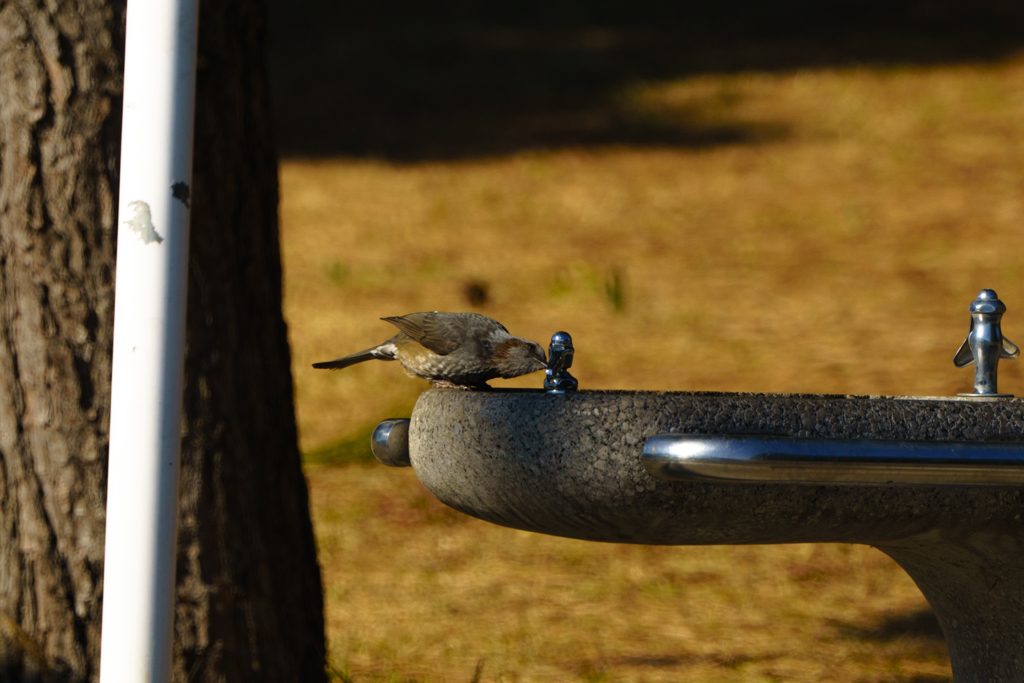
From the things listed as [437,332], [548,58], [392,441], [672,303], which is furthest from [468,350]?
[548,58]

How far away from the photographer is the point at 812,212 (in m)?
6.64

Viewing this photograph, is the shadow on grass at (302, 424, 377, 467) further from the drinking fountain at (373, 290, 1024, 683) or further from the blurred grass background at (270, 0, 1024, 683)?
the drinking fountain at (373, 290, 1024, 683)

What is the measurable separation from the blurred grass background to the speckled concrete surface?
1542mm

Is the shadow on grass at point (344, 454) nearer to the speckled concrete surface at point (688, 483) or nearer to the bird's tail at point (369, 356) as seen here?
A: the bird's tail at point (369, 356)

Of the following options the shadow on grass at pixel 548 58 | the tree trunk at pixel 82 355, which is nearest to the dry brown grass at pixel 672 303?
the shadow on grass at pixel 548 58

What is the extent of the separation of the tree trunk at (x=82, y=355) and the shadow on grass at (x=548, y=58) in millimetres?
5793

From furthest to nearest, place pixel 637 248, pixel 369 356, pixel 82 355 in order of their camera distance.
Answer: pixel 637 248 < pixel 369 356 < pixel 82 355

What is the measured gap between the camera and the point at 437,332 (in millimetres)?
1709

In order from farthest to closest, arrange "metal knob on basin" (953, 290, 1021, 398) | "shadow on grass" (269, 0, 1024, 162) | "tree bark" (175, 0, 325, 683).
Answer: "shadow on grass" (269, 0, 1024, 162) < "tree bark" (175, 0, 325, 683) < "metal knob on basin" (953, 290, 1021, 398)

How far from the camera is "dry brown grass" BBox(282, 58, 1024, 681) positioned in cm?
305

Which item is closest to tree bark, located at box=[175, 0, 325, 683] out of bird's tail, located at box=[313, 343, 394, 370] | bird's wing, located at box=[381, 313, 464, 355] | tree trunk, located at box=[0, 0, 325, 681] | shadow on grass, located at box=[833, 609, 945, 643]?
tree trunk, located at box=[0, 0, 325, 681]

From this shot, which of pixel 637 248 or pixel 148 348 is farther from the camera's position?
pixel 637 248

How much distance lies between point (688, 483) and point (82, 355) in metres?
1.31

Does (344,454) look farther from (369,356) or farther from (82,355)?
(82,355)
